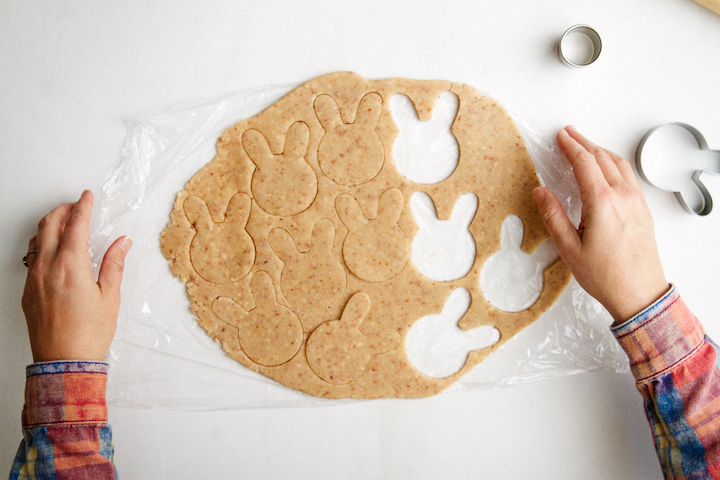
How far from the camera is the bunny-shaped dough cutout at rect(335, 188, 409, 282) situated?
108cm

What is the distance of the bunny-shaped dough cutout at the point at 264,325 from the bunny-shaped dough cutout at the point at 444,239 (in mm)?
363

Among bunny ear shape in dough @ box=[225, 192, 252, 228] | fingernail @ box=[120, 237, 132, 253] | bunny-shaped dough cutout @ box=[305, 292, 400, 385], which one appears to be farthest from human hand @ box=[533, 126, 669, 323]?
fingernail @ box=[120, 237, 132, 253]

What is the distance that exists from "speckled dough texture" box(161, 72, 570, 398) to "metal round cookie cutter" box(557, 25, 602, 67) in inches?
10.2

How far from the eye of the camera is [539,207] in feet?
3.50

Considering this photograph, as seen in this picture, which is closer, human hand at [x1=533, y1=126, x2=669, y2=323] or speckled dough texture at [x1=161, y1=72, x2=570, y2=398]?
human hand at [x1=533, y1=126, x2=669, y2=323]

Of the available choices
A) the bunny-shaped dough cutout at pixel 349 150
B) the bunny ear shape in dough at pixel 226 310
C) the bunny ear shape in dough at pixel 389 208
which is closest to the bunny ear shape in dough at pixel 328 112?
the bunny-shaped dough cutout at pixel 349 150

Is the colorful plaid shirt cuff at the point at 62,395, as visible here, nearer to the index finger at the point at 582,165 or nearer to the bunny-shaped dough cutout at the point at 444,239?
the bunny-shaped dough cutout at the point at 444,239

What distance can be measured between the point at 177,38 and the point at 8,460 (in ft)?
3.78

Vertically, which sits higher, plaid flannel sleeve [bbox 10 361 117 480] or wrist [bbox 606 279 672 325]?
wrist [bbox 606 279 672 325]

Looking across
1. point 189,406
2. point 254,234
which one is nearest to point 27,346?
point 189,406

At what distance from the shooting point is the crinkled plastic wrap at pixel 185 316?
1.09 m

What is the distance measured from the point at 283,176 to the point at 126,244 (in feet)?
1.39

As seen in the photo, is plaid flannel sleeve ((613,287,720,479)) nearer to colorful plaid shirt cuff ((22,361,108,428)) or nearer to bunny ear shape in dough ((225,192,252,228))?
bunny ear shape in dough ((225,192,252,228))

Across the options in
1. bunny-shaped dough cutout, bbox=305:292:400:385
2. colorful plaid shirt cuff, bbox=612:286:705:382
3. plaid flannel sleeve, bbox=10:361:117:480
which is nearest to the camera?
plaid flannel sleeve, bbox=10:361:117:480
